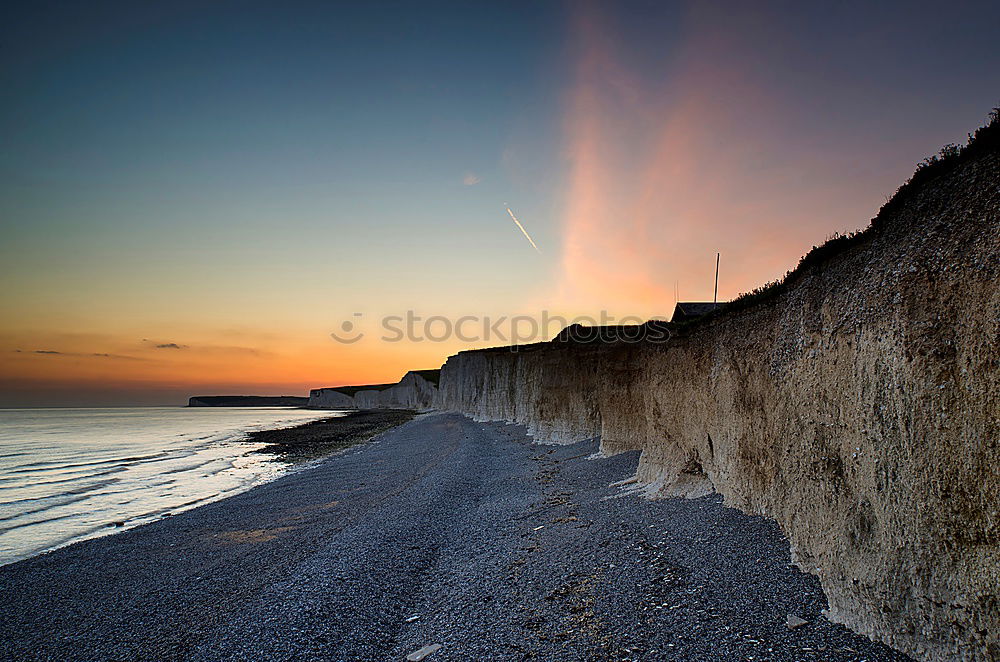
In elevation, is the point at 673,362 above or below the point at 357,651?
above

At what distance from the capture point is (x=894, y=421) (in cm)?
468

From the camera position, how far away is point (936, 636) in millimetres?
4199

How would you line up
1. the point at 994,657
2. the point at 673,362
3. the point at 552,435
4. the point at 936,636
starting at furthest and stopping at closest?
the point at 552,435 < the point at 673,362 < the point at 936,636 < the point at 994,657

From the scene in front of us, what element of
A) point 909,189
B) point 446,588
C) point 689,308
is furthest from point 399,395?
point 909,189

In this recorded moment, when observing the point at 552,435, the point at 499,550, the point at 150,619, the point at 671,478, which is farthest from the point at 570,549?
the point at 552,435

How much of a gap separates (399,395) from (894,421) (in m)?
110

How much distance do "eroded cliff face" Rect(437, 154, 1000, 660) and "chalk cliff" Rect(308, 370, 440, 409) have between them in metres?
82.8

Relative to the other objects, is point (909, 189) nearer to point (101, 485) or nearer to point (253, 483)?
point (253, 483)

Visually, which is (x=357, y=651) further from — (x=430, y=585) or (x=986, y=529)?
(x=986, y=529)

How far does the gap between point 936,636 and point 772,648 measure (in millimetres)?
1339

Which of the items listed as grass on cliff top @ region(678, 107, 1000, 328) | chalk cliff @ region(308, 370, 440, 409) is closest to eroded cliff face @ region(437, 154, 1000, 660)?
grass on cliff top @ region(678, 107, 1000, 328)

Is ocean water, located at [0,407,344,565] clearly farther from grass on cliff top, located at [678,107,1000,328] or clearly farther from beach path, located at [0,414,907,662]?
grass on cliff top, located at [678,107,1000,328]

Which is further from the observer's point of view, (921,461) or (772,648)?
(772,648)

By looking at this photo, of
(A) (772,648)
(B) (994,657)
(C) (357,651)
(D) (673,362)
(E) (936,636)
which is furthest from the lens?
(D) (673,362)
